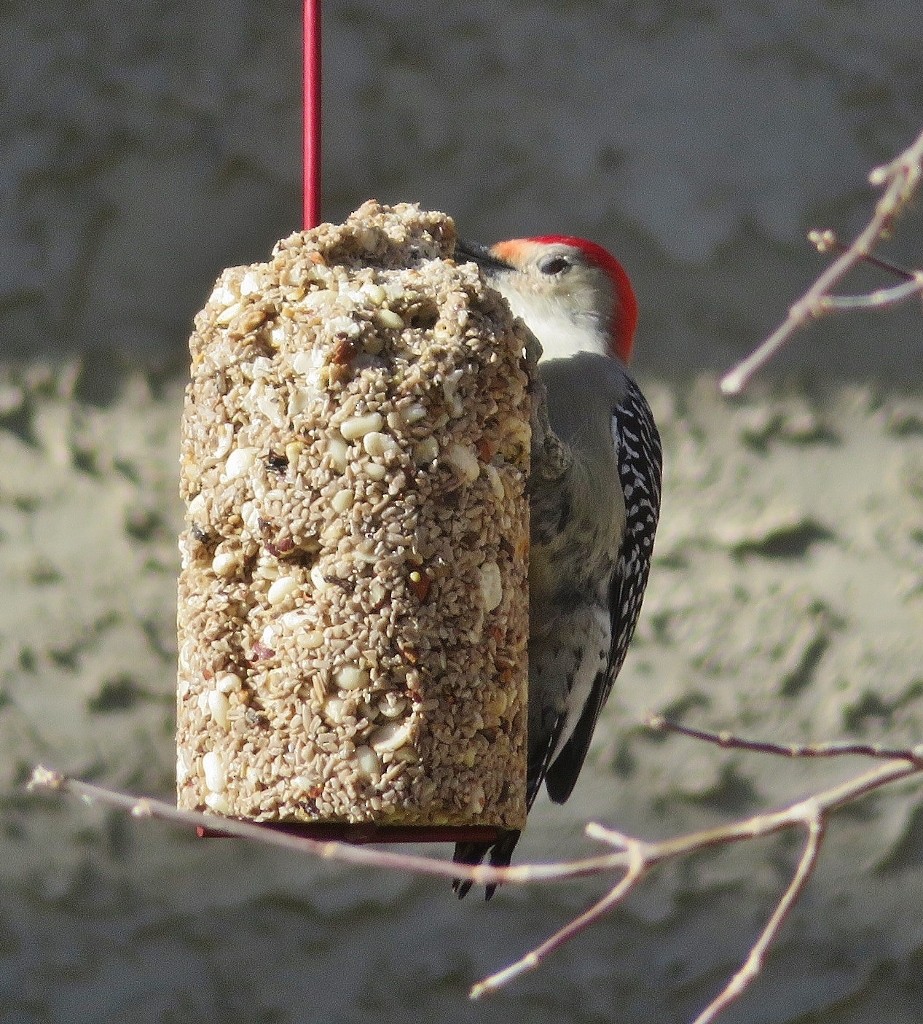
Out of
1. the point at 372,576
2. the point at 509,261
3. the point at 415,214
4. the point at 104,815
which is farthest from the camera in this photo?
the point at 104,815

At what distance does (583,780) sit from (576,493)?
1284 mm

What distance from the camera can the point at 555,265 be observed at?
2.94m

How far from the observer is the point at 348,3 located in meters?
3.62

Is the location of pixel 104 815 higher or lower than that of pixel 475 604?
lower

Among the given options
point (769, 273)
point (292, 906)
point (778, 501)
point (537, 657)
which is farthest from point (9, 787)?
point (769, 273)

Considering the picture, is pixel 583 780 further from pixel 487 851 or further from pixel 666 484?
pixel 487 851

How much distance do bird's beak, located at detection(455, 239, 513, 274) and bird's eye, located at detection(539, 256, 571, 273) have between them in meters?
0.06

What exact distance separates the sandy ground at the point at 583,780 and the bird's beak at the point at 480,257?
2.62 feet

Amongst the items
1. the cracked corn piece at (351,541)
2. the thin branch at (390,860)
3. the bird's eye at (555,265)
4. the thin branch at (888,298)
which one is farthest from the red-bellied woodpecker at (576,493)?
the thin branch at (390,860)

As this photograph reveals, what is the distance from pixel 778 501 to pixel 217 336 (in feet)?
6.28

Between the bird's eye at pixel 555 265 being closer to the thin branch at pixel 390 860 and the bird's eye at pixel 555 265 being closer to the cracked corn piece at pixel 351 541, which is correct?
the cracked corn piece at pixel 351 541

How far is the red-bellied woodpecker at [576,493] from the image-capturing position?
2463 millimetres

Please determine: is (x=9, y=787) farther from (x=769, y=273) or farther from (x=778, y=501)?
(x=769, y=273)

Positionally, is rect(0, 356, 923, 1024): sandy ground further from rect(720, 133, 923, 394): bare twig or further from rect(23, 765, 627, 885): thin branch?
rect(720, 133, 923, 394): bare twig
